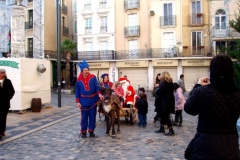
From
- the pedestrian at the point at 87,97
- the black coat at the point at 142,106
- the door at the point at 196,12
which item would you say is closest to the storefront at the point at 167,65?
the door at the point at 196,12

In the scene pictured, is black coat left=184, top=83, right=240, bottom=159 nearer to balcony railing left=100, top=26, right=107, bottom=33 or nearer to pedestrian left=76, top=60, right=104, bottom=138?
pedestrian left=76, top=60, right=104, bottom=138

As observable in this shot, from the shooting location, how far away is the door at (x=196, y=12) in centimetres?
3362

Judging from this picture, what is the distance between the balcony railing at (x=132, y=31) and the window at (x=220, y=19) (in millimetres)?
9405

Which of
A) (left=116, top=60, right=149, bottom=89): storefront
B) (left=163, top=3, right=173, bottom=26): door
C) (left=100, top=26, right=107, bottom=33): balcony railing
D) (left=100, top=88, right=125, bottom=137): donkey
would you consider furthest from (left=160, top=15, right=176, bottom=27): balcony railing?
(left=100, top=88, right=125, bottom=137): donkey

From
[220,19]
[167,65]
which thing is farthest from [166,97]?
[220,19]

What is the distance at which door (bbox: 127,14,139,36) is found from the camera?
3591cm

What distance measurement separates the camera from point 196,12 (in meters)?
34.0

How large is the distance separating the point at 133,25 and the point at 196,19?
7847mm

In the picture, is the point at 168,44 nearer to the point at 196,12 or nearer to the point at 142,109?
the point at 196,12

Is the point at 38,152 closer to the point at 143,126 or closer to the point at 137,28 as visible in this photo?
the point at 143,126

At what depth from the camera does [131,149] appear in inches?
262

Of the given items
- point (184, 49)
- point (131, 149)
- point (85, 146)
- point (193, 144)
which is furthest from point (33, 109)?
point (184, 49)

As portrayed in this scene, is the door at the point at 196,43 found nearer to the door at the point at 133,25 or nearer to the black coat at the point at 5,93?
the door at the point at 133,25

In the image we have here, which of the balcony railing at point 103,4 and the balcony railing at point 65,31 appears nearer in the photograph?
the balcony railing at point 103,4
